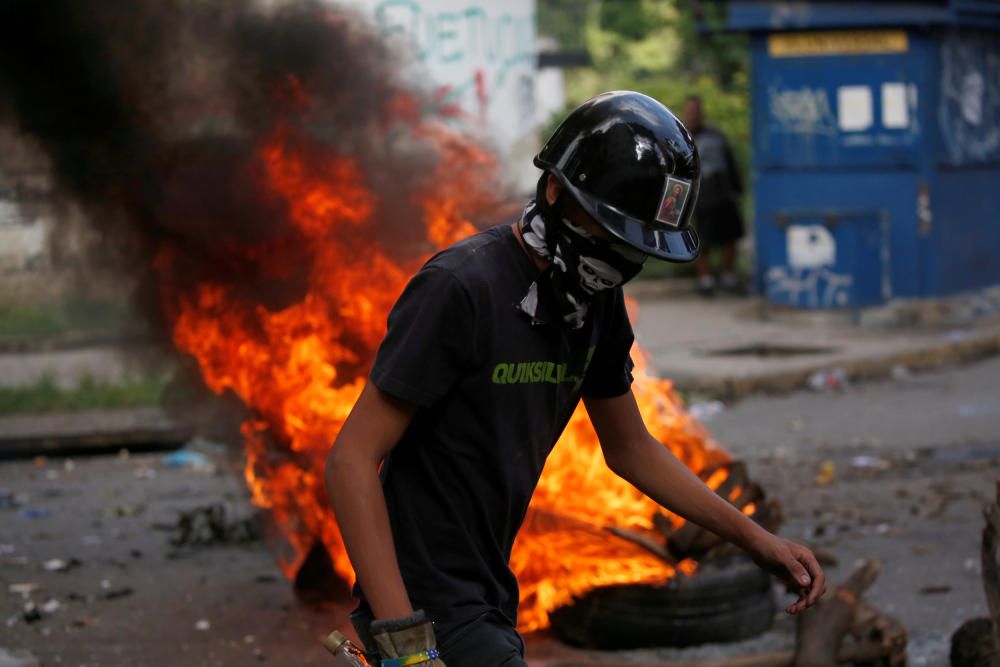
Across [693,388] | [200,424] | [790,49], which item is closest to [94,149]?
[200,424]

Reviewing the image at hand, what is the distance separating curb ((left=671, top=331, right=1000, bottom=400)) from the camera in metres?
10.7

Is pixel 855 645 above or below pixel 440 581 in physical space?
below

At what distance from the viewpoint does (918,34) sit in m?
12.9

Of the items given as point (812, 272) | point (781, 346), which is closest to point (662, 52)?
point (812, 272)

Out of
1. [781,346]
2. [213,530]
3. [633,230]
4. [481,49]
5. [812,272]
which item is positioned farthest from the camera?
[481,49]

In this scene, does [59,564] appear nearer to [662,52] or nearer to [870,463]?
[870,463]

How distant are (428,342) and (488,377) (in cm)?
15

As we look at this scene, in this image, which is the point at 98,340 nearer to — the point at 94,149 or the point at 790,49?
the point at 94,149

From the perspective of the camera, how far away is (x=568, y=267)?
2.72m

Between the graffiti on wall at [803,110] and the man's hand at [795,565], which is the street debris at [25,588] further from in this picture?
the graffiti on wall at [803,110]

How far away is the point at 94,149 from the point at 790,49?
831cm

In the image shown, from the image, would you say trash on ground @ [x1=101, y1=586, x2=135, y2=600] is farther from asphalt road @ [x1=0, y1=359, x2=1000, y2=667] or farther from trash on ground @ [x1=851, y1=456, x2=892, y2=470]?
trash on ground @ [x1=851, y1=456, x2=892, y2=470]

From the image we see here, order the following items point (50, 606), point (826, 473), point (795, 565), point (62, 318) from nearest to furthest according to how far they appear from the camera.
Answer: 1. point (795, 565)
2. point (50, 606)
3. point (826, 473)
4. point (62, 318)

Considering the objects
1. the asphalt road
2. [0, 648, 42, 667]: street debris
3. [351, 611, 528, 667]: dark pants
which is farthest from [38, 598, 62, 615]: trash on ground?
[351, 611, 528, 667]: dark pants
